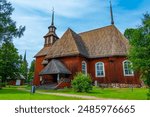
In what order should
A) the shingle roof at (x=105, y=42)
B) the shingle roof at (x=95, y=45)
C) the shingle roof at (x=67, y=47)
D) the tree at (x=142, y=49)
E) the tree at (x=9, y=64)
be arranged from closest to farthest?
1. the tree at (x=142, y=49)
2. the shingle roof at (x=67, y=47)
3. the shingle roof at (x=95, y=45)
4. the shingle roof at (x=105, y=42)
5. the tree at (x=9, y=64)

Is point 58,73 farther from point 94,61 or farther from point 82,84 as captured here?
point 94,61

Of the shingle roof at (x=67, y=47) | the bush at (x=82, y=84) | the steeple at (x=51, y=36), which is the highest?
the steeple at (x=51, y=36)

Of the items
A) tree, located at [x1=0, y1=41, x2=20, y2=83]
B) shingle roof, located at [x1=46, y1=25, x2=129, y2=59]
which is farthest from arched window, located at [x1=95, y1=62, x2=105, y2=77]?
tree, located at [x1=0, y1=41, x2=20, y2=83]

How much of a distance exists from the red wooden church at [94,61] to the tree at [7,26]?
693cm

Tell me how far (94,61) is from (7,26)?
49.5ft

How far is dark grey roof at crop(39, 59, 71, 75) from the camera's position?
25.8 metres

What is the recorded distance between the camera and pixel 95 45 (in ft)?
105

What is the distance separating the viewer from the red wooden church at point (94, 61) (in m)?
27.6

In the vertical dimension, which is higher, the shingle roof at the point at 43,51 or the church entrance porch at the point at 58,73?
the shingle roof at the point at 43,51

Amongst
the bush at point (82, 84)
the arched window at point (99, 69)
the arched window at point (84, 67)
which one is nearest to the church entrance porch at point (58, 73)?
the arched window at point (84, 67)

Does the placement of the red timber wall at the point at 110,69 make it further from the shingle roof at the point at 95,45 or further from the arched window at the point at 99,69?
the shingle roof at the point at 95,45

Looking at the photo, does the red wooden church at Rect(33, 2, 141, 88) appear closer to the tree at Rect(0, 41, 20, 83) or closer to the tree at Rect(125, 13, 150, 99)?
the tree at Rect(0, 41, 20, 83)

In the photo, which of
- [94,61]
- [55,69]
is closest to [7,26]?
[55,69]

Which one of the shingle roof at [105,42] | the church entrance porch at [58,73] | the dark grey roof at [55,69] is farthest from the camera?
the shingle roof at [105,42]
